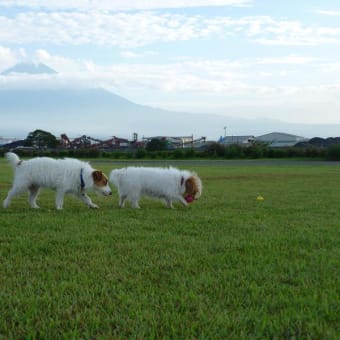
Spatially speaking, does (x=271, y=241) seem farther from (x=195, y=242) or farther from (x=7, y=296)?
(x=7, y=296)

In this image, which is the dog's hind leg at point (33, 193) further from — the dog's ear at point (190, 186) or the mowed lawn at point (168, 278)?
the dog's ear at point (190, 186)

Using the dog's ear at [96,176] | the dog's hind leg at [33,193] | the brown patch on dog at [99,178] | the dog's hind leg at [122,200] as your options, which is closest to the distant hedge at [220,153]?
the dog's hind leg at [122,200]

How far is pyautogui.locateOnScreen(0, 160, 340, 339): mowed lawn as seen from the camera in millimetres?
3064

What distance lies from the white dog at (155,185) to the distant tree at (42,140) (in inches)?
2585

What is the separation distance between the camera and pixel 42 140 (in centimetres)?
7375

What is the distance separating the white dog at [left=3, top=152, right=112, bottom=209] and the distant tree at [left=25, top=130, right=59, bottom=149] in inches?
2578

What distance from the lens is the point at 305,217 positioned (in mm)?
8047

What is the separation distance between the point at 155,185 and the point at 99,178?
Answer: 3.92 feet

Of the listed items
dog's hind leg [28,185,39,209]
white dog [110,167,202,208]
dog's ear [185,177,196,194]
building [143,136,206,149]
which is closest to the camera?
dog's hind leg [28,185,39,209]

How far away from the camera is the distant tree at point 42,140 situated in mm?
73500

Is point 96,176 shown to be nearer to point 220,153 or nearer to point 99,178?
point 99,178

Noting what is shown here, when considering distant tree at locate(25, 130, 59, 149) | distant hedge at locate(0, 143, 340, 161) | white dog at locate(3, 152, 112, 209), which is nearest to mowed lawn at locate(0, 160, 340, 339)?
white dog at locate(3, 152, 112, 209)

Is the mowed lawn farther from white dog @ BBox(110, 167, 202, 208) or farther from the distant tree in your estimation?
the distant tree

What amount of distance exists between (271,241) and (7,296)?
3.35 metres
